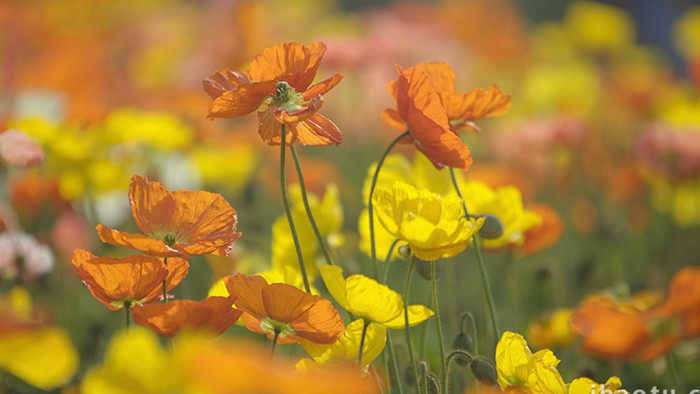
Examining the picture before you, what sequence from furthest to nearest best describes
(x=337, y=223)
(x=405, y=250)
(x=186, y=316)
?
(x=337, y=223) < (x=405, y=250) < (x=186, y=316)

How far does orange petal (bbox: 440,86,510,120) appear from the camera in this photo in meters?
0.60

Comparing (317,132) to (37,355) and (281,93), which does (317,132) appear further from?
(37,355)

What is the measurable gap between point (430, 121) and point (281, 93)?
0.36 feet

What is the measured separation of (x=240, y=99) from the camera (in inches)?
20.7

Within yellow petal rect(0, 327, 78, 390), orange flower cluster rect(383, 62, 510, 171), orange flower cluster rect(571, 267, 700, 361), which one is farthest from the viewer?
orange flower cluster rect(571, 267, 700, 361)

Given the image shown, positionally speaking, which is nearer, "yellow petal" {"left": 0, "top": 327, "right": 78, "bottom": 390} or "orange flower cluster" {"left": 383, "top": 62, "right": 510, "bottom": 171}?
"yellow petal" {"left": 0, "top": 327, "right": 78, "bottom": 390}

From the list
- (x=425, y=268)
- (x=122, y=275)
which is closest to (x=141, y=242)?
(x=122, y=275)

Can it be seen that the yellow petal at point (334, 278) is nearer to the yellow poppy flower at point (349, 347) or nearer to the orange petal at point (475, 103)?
the yellow poppy flower at point (349, 347)

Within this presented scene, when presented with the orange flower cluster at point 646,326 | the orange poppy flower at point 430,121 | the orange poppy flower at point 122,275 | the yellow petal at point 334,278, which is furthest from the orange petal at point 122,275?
the orange flower cluster at point 646,326

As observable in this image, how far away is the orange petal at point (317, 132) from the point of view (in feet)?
1.80

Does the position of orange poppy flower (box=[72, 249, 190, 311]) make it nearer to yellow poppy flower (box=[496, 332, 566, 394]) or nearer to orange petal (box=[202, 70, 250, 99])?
orange petal (box=[202, 70, 250, 99])

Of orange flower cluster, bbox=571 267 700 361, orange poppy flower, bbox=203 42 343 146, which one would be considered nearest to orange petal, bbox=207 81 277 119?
orange poppy flower, bbox=203 42 343 146

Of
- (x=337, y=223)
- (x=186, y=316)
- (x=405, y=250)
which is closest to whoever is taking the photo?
(x=186, y=316)

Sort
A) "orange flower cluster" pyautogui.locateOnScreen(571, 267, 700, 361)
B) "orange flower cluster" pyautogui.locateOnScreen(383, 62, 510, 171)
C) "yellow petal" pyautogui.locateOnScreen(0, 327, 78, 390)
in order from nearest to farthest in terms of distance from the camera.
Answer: "yellow petal" pyautogui.locateOnScreen(0, 327, 78, 390) → "orange flower cluster" pyautogui.locateOnScreen(383, 62, 510, 171) → "orange flower cluster" pyautogui.locateOnScreen(571, 267, 700, 361)
